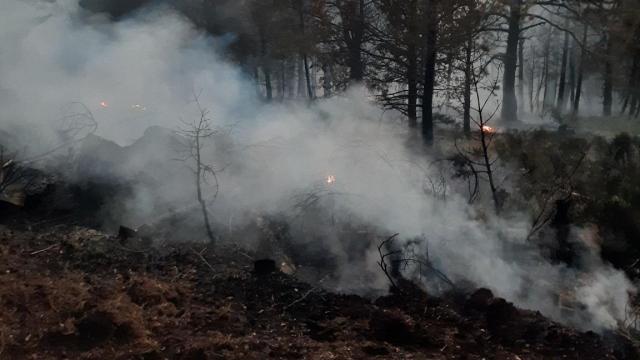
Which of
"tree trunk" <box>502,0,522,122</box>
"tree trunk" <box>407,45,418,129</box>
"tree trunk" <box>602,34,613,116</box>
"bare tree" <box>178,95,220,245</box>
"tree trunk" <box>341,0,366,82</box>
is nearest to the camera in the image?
"bare tree" <box>178,95,220,245</box>

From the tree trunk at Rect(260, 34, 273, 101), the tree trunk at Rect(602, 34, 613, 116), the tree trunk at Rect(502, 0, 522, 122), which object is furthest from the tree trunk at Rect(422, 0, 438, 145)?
the tree trunk at Rect(260, 34, 273, 101)

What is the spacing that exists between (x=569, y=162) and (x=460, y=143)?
Result: 3.48 meters

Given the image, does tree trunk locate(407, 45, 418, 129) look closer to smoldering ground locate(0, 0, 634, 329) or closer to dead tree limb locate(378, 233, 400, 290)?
smoldering ground locate(0, 0, 634, 329)

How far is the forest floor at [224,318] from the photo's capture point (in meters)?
4.27

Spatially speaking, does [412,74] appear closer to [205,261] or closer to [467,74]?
[467,74]

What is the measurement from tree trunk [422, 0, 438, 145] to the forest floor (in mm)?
6035

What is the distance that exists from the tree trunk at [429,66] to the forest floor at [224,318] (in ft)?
19.8

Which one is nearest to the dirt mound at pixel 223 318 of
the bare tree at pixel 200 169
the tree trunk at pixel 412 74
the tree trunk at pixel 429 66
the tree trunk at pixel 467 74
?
the bare tree at pixel 200 169

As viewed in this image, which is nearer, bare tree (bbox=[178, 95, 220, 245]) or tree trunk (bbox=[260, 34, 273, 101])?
bare tree (bbox=[178, 95, 220, 245])

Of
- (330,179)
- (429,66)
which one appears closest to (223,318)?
(330,179)

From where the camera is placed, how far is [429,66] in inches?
413

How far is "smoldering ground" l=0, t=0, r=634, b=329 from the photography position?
6059 millimetres

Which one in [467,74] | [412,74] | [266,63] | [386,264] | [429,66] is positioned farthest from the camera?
[266,63]

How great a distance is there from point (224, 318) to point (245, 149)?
14.2 feet
